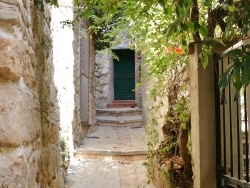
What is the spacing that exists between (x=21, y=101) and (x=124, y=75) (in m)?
10.8

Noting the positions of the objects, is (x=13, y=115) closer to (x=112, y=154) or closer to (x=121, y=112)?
(x=112, y=154)

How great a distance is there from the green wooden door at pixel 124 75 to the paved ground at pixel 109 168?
523 cm

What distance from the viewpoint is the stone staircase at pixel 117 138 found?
546 centimetres

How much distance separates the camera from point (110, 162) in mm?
5258

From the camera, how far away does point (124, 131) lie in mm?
7875

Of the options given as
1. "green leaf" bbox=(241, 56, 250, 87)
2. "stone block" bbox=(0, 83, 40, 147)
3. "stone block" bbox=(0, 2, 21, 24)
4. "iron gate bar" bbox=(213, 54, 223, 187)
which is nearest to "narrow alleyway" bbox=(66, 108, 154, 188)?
"iron gate bar" bbox=(213, 54, 223, 187)

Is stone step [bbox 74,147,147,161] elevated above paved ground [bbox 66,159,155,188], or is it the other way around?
stone step [bbox 74,147,147,161]

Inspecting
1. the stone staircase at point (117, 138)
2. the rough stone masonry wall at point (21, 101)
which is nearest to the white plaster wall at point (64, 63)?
the stone staircase at point (117, 138)

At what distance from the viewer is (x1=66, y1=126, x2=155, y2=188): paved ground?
417 cm

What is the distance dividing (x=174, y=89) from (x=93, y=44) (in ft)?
16.9

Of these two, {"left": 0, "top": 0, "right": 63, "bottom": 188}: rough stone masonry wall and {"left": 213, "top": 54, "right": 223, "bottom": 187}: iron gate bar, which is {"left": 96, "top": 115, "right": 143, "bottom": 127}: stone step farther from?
{"left": 213, "top": 54, "right": 223, "bottom": 187}: iron gate bar

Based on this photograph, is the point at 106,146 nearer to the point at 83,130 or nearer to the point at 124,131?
the point at 83,130

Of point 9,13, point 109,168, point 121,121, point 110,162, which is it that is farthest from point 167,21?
point 121,121

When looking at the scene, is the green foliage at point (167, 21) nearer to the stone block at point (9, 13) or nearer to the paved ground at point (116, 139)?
the stone block at point (9, 13)
